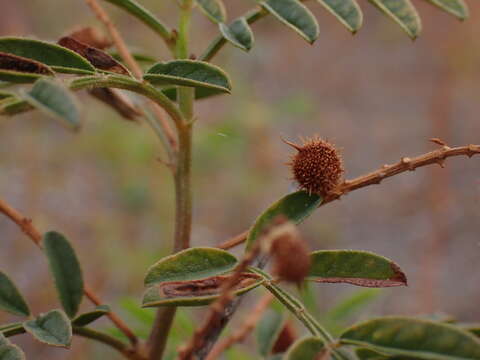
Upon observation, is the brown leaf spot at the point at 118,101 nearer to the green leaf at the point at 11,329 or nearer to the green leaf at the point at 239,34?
the green leaf at the point at 239,34

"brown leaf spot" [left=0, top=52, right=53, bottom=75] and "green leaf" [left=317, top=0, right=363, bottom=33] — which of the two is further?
"green leaf" [left=317, top=0, right=363, bottom=33]

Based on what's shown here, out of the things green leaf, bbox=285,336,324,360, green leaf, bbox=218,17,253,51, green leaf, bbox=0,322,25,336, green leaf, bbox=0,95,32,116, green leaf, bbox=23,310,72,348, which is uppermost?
green leaf, bbox=218,17,253,51

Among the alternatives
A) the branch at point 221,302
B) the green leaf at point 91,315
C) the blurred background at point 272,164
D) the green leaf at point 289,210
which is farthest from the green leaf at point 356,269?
the blurred background at point 272,164

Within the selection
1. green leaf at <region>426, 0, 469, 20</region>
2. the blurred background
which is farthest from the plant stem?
the blurred background

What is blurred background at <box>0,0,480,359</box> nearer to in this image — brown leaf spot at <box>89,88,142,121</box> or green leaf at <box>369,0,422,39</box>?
brown leaf spot at <box>89,88,142,121</box>

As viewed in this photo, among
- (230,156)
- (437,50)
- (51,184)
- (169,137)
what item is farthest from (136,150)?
(437,50)

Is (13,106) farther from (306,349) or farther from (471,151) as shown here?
(471,151)
